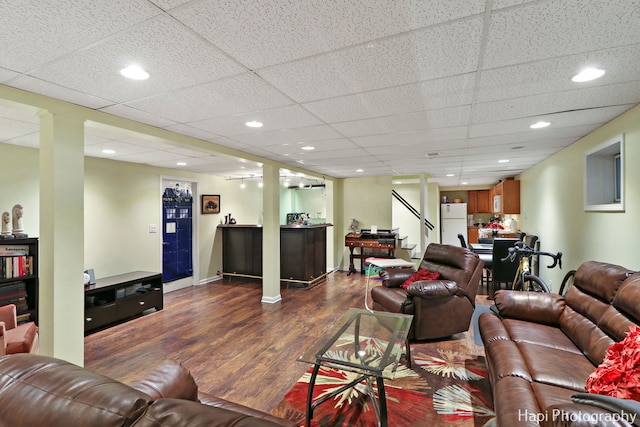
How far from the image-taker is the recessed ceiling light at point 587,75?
172cm

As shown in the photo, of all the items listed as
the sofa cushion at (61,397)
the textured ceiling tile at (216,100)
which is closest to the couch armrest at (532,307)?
the textured ceiling tile at (216,100)

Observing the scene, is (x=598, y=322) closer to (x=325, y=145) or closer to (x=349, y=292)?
(x=325, y=145)

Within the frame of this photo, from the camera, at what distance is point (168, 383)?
1.32 meters

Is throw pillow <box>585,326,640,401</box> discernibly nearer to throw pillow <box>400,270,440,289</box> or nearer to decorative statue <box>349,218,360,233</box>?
throw pillow <box>400,270,440,289</box>

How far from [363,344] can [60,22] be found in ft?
8.84

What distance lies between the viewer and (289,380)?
2.51 meters

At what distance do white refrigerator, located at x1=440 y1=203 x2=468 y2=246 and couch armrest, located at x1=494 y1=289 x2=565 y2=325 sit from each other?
7347 millimetres

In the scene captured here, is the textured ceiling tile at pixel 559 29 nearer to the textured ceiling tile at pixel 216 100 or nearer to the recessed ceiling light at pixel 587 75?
the recessed ceiling light at pixel 587 75

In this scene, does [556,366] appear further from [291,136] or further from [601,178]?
[291,136]

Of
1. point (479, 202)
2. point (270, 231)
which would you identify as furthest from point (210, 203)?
point (479, 202)

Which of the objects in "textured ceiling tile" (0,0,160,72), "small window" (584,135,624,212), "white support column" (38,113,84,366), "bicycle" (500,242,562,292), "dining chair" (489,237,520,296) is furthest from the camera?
"dining chair" (489,237,520,296)

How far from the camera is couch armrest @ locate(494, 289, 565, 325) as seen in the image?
2.47 metres

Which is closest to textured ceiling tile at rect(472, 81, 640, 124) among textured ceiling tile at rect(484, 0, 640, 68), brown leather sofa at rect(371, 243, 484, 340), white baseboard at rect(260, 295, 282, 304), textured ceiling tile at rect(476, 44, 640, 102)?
textured ceiling tile at rect(476, 44, 640, 102)

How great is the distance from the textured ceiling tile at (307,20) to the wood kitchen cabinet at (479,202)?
970 cm
